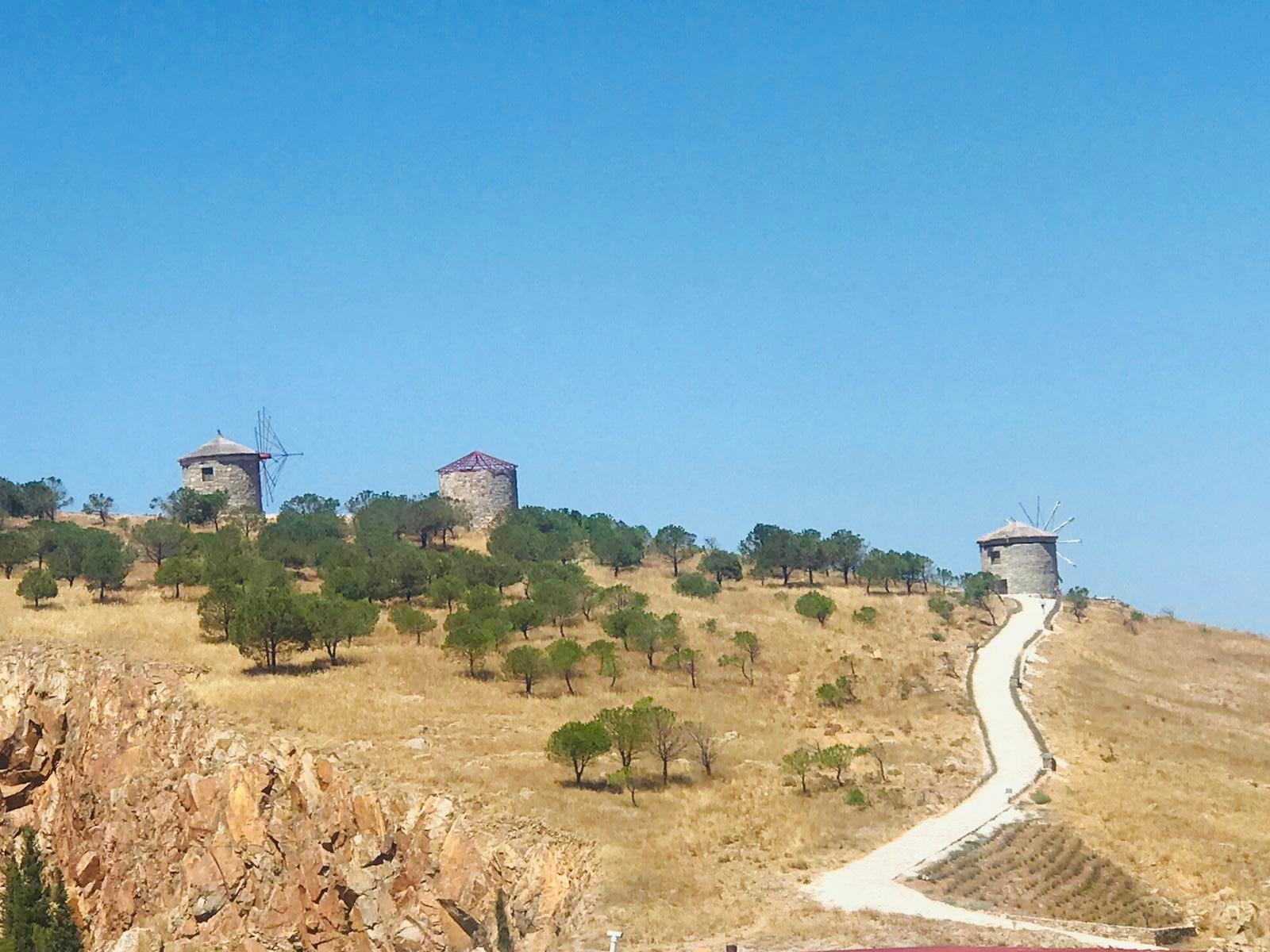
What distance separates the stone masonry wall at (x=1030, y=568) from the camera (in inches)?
3221

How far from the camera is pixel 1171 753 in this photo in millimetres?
45406

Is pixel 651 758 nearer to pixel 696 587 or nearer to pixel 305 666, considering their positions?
pixel 305 666

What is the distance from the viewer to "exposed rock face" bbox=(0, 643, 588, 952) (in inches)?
1156

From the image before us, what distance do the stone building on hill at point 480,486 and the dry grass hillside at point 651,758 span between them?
27742mm

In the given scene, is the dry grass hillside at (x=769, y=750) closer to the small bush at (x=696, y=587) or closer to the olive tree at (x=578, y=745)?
the olive tree at (x=578, y=745)

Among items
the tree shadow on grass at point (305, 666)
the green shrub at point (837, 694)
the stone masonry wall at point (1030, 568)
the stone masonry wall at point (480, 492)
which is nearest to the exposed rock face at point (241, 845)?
the tree shadow on grass at point (305, 666)

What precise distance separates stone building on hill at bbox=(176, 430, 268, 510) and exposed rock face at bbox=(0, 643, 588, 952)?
4552 cm

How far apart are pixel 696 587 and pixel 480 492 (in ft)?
71.7

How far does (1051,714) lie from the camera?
49.9 metres

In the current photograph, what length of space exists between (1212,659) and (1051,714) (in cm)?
2257

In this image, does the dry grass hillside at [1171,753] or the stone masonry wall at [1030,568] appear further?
the stone masonry wall at [1030,568]

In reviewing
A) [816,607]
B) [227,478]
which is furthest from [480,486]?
[816,607]

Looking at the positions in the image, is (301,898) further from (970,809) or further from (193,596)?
(193,596)

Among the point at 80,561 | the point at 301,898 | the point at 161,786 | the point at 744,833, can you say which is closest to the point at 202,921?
the point at 301,898
